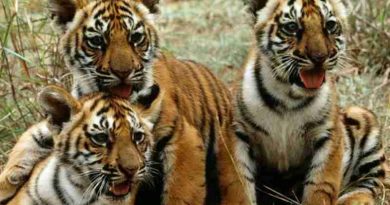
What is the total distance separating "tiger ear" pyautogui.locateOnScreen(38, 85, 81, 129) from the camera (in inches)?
207

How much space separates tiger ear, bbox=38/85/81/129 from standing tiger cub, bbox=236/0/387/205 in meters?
0.95

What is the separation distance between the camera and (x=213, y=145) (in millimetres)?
6352

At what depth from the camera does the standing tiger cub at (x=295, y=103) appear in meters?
5.45

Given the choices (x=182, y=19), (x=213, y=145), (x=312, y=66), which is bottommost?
(x=182, y=19)

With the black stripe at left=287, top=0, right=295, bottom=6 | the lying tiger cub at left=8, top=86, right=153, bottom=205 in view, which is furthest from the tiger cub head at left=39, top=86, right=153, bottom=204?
the black stripe at left=287, top=0, right=295, bottom=6

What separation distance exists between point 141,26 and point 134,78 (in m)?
0.39

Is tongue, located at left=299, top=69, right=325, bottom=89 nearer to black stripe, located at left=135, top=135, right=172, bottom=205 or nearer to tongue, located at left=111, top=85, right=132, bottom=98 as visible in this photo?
black stripe, located at left=135, top=135, right=172, bottom=205

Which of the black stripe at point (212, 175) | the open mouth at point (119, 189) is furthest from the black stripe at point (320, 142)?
the open mouth at point (119, 189)

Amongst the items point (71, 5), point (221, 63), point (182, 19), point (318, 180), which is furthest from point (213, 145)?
point (182, 19)

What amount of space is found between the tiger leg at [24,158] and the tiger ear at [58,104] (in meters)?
0.64

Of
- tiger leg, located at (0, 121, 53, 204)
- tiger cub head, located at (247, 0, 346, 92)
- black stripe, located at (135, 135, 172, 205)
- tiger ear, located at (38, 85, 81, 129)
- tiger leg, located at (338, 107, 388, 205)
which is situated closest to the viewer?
tiger ear, located at (38, 85, 81, 129)

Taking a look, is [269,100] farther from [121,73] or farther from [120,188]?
[120,188]

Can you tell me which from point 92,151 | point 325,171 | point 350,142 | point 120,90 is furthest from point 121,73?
point 350,142

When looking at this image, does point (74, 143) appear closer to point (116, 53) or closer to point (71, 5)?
point (116, 53)
